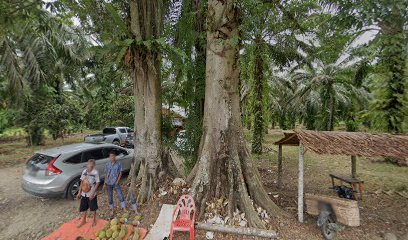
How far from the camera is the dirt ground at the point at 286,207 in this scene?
518 cm

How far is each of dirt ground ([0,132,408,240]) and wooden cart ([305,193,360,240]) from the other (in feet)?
0.74

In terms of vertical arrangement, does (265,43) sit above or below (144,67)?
above

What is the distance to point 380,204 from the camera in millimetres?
6770

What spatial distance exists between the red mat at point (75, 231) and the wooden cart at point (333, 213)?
12.9ft

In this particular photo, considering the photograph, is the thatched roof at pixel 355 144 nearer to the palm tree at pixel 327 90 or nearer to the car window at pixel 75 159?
the car window at pixel 75 159

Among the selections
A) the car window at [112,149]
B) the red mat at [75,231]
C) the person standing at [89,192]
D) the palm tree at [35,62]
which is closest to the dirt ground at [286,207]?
the red mat at [75,231]

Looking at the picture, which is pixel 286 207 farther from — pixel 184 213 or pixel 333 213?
pixel 184 213

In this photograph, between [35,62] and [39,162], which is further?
[35,62]

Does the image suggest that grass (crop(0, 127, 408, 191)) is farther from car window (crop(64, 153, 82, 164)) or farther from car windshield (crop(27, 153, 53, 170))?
car window (crop(64, 153, 82, 164))

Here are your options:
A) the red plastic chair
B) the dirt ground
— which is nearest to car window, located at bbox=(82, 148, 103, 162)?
the dirt ground

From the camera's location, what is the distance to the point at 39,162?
6.67 metres

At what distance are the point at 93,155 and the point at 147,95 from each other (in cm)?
275

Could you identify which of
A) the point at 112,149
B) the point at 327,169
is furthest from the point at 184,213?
the point at 327,169

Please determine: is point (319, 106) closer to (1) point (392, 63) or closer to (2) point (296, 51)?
(2) point (296, 51)
